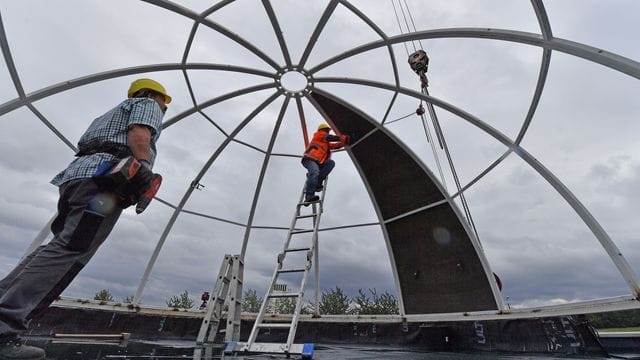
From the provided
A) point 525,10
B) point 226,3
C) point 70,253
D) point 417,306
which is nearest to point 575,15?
point 525,10

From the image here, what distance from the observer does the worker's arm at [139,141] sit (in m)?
2.74

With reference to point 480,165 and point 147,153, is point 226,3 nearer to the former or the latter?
point 147,153

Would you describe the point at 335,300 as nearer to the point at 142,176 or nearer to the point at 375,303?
the point at 375,303

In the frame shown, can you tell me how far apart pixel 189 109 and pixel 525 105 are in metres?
8.09

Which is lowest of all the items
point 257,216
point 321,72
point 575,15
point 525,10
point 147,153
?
point 147,153

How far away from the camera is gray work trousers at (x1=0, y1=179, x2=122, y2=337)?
7.04 ft

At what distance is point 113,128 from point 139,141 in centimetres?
30

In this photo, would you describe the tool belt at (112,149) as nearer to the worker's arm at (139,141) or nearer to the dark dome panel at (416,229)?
the worker's arm at (139,141)

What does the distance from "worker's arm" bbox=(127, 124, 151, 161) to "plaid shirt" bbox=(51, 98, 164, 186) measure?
0.05m

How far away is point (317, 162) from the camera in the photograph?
7832mm

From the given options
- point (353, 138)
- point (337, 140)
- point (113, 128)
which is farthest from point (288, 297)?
point (353, 138)

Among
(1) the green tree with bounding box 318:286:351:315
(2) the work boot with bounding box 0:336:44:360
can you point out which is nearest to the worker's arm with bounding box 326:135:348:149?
(2) the work boot with bounding box 0:336:44:360

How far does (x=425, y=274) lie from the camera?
Result: 966cm

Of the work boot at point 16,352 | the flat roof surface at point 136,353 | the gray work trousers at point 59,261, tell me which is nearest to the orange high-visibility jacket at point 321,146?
the flat roof surface at point 136,353
